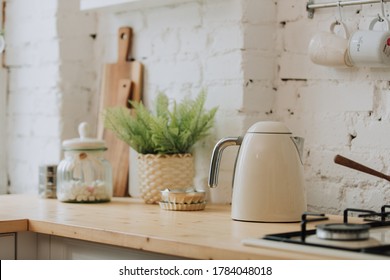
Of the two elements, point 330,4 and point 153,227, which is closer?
point 153,227

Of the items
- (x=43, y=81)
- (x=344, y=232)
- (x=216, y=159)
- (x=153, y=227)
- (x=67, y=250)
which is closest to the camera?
(x=344, y=232)

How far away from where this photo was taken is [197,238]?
4.87 feet

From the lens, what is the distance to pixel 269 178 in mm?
1763

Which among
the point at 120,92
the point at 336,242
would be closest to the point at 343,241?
the point at 336,242

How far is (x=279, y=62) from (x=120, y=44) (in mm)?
613

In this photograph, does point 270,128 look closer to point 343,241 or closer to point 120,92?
point 343,241

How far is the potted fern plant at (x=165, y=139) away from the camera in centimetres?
213

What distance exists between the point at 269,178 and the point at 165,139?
0.47m

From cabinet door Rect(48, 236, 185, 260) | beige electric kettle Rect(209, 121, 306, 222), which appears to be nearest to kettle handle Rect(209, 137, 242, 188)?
beige electric kettle Rect(209, 121, 306, 222)

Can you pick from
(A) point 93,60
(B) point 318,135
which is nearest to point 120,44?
(A) point 93,60

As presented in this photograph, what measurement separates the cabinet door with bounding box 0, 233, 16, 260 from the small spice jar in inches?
16.3

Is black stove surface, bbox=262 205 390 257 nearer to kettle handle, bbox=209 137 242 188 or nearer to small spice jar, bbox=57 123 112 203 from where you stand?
kettle handle, bbox=209 137 242 188

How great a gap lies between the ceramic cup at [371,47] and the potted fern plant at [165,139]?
46cm

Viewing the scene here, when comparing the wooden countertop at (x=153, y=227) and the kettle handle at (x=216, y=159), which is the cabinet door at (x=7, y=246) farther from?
the kettle handle at (x=216, y=159)
